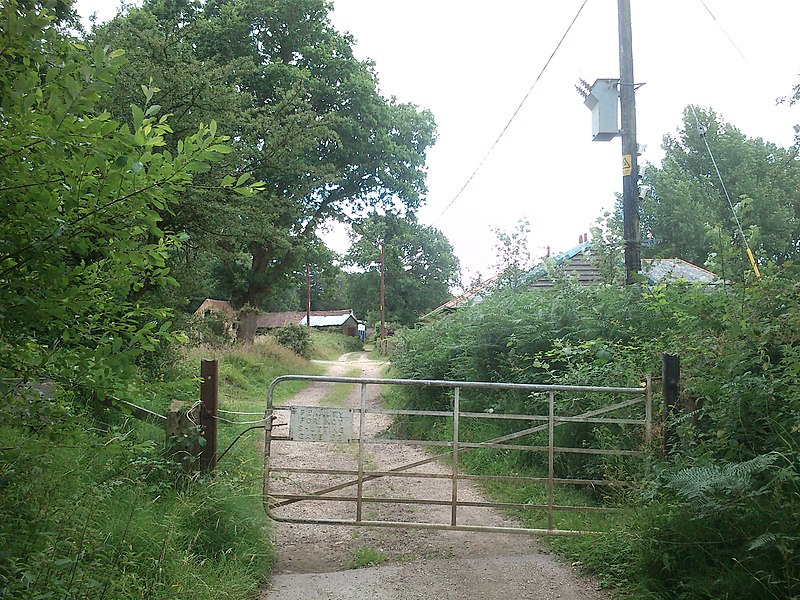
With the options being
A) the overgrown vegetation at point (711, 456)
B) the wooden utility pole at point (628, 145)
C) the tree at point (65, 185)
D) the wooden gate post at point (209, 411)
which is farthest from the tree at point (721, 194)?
Result: the tree at point (65, 185)

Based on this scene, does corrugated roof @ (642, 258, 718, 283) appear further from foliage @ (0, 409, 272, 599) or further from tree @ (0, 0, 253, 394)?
tree @ (0, 0, 253, 394)

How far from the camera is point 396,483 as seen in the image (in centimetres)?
895

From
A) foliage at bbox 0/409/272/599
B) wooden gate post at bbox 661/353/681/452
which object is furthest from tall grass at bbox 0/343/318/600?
wooden gate post at bbox 661/353/681/452

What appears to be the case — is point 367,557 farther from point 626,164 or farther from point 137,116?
point 626,164

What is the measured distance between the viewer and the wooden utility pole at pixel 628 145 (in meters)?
10.2

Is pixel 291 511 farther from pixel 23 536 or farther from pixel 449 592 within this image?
pixel 23 536

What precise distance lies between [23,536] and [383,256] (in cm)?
3882

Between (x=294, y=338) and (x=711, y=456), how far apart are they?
27058mm

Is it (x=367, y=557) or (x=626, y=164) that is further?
(x=626, y=164)

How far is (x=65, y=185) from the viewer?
2645 mm

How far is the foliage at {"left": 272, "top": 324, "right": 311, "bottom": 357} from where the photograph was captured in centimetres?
3022

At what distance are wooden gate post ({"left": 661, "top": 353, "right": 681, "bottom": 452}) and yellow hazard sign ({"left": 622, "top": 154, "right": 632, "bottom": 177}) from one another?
512cm

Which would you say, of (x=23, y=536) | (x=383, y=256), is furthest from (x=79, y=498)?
(x=383, y=256)

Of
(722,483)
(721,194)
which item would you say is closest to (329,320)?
(721,194)
